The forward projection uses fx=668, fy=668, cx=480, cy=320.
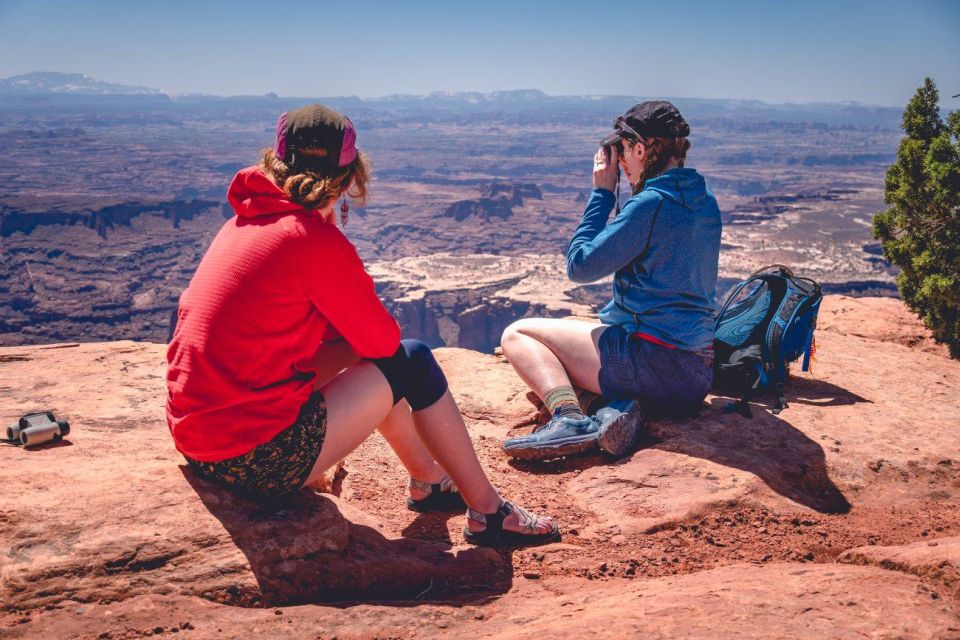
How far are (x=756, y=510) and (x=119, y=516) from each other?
2.67m

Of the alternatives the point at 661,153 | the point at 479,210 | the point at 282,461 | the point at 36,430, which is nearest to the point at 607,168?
the point at 661,153

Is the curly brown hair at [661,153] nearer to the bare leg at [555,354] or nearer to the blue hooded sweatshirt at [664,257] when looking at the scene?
the blue hooded sweatshirt at [664,257]

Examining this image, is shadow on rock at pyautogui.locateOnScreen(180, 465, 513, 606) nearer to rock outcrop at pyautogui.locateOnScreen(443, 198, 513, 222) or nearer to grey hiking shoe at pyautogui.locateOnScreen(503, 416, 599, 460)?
grey hiking shoe at pyautogui.locateOnScreen(503, 416, 599, 460)

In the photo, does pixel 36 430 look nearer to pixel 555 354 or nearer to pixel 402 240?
pixel 555 354

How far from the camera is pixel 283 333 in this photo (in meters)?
2.32

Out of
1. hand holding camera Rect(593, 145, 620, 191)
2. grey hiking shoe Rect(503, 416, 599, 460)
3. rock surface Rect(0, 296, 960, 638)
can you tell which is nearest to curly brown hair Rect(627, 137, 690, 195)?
hand holding camera Rect(593, 145, 620, 191)

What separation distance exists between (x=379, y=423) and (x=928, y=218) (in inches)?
342

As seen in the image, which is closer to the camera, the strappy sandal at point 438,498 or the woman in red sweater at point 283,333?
the woman in red sweater at point 283,333

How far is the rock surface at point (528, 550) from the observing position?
1.97 m

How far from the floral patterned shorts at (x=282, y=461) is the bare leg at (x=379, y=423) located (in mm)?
38

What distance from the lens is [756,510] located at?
123 inches

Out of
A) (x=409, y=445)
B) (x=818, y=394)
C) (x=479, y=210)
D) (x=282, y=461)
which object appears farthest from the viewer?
(x=479, y=210)

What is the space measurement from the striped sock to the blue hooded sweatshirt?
1.64ft

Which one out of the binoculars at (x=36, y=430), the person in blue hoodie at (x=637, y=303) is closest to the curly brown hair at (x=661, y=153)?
the person in blue hoodie at (x=637, y=303)
